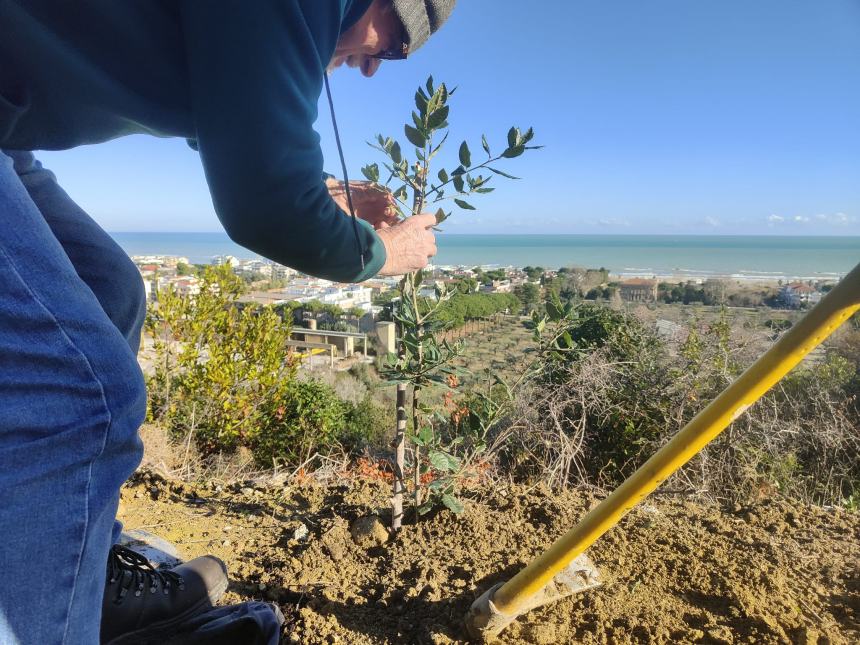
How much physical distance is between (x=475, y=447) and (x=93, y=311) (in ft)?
5.01

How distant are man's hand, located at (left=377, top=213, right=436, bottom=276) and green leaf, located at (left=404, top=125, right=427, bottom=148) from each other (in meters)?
0.60

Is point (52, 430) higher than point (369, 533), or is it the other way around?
point (52, 430)

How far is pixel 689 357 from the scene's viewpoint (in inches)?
186

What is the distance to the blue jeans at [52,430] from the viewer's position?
737 mm

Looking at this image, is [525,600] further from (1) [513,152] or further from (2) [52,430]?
(1) [513,152]

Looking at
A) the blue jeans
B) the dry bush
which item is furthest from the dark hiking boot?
the dry bush

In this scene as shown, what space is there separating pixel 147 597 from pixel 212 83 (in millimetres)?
1413

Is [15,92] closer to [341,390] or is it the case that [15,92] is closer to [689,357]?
[689,357]

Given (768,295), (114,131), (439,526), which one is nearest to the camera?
(114,131)

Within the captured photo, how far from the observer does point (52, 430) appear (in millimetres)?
769

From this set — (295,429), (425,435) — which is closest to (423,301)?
(425,435)

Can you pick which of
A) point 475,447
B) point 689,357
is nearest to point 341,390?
point 689,357

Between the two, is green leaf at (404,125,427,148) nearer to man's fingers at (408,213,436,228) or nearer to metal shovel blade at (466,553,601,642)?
man's fingers at (408,213,436,228)

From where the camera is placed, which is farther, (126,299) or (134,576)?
(134,576)
